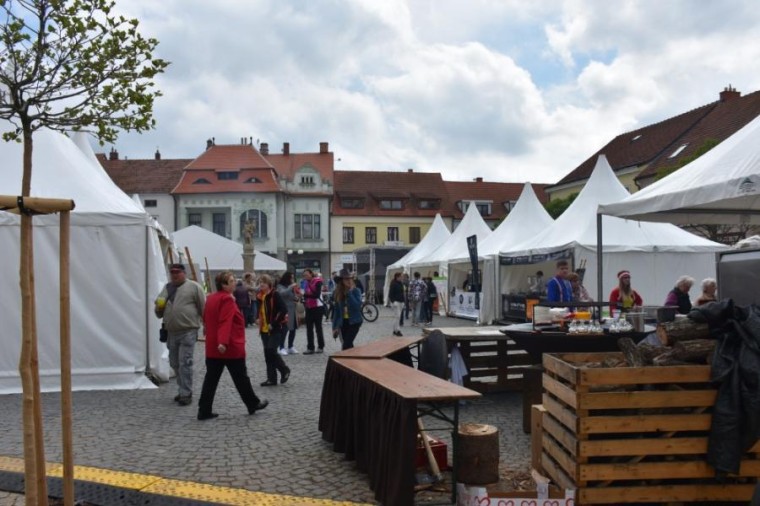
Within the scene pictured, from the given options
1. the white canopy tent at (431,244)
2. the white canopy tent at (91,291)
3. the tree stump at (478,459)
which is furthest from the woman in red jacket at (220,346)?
the white canopy tent at (431,244)

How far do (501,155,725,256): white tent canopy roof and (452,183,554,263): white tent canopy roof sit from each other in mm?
2588

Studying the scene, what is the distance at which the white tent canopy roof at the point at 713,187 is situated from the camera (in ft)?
Answer: 22.1

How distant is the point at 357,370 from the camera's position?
563 centimetres

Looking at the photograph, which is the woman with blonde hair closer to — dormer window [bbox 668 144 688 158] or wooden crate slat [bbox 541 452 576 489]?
wooden crate slat [bbox 541 452 576 489]

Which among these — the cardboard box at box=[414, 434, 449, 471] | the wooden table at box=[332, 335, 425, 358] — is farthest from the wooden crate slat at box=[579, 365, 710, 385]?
the wooden table at box=[332, 335, 425, 358]

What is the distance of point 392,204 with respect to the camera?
5772 centimetres

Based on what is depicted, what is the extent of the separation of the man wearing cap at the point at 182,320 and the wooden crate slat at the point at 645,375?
551cm

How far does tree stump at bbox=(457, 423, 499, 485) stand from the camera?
15.2 ft

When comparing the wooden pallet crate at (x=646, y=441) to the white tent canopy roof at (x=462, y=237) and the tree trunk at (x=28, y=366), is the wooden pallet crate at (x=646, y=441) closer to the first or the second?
the tree trunk at (x=28, y=366)

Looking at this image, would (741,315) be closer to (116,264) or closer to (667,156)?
(116,264)

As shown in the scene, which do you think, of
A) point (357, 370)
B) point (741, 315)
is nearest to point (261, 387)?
point (357, 370)

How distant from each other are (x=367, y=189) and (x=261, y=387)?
49267mm

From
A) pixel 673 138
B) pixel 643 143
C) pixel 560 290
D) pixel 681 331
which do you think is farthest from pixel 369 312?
pixel 643 143

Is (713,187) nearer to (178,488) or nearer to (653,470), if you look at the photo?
(653,470)
